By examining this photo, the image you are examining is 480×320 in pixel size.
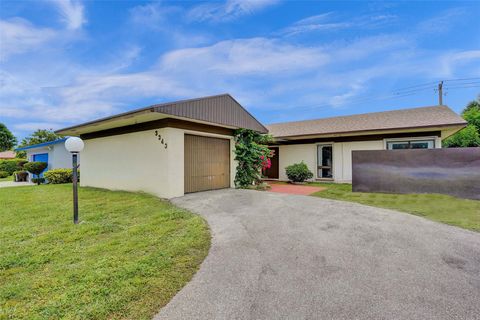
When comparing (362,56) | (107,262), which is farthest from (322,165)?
(107,262)

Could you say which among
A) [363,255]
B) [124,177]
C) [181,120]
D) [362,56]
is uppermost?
[362,56]

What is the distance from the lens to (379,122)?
12.6 metres

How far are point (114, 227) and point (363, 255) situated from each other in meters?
4.76

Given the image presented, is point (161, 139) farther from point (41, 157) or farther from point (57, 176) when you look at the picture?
point (41, 157)

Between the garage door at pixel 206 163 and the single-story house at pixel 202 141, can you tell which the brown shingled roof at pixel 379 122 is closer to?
the single-story house at pixel 202 141

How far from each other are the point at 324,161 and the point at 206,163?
798cm

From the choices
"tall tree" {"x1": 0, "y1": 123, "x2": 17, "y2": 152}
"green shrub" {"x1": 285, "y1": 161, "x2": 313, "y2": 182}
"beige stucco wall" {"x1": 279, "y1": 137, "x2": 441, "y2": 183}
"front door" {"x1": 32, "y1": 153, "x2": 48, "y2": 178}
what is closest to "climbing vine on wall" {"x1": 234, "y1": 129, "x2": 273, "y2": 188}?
"green shrub" {"x1": 285, "y1": 161, "x2": 313, "y2": 182}

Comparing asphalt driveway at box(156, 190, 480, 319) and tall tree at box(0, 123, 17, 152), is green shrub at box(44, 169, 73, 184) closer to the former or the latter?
asphalt driveway at box(156, 190, 480, 319)

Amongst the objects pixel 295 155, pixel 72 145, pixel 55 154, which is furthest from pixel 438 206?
pixel 55 154

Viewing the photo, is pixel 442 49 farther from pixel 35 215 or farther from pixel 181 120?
pixel 35 215

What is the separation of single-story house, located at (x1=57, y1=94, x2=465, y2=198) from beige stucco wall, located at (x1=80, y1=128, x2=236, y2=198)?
33 mm

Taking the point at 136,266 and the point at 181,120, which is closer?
the point at 136,266

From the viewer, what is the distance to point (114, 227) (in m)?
4.84

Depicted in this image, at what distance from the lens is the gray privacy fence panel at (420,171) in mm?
8172
